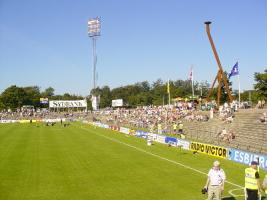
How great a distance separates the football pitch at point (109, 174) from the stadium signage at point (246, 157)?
76 cm

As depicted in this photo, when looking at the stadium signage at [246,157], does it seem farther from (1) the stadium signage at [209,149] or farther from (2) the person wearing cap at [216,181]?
(2) the person wearing cap at [216,181]

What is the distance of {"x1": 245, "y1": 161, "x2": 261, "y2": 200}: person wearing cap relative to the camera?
12.9m

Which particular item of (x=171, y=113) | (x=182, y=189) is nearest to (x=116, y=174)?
(x=182, y=189)

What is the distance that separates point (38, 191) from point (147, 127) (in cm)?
4693

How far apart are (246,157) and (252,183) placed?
45.7ft

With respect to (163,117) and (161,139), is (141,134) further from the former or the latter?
(163,117)

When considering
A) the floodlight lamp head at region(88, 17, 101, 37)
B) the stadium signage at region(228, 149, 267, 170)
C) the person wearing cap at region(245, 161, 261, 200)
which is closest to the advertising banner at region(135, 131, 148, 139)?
the stadium signage at region(228, 149, 267, 170)

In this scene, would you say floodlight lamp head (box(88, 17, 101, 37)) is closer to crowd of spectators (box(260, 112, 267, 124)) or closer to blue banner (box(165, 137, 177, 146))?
blue banner (box(165, 137, 177, 146))

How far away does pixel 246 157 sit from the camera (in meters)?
26.4

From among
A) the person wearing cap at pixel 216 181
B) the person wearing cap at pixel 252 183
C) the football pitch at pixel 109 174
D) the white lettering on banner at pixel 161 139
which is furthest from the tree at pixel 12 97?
the person wearing cap at pixel 252 183

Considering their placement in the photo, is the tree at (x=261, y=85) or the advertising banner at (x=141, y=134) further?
the tree at (x=261, y=85)

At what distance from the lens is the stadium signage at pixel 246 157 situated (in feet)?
80.1

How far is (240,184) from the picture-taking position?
20.2 meters

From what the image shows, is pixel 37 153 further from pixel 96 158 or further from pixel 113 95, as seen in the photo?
pixel 113 95
